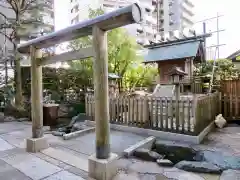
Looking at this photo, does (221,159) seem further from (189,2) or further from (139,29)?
(189,2)

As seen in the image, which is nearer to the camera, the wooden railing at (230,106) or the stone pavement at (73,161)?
the stone pavement at (73,161)

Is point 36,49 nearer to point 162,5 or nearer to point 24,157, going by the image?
point 24,157

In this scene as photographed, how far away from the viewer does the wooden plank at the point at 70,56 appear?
3037 millimetres

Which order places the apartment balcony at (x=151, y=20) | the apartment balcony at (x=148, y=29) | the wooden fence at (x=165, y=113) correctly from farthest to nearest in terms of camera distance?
1. the apartment balcony at (x=151, y=20)
2. the apartment balcony at (x=148, y=29)
3. the wooden fence at (x=165, y=113)

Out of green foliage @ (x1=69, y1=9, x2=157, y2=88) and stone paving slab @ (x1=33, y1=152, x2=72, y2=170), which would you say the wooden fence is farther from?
green foliage @ (x1=69, y1=9, x2=157, y2=88)

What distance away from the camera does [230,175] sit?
9.52 ft

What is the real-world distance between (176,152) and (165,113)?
1.26m

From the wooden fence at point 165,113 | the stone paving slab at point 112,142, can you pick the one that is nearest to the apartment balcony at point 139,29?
the wooden fence at point 165,113

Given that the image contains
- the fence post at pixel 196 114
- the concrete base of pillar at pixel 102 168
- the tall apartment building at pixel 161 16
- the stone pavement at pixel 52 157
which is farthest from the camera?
the tall apartment building at pixel 161 16

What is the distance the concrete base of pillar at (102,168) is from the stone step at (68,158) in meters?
0.35

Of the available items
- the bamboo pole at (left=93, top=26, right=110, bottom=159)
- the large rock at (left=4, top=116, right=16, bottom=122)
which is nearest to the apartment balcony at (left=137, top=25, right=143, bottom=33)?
the large rock at (left=4, top=116, right=16, bottom=122)

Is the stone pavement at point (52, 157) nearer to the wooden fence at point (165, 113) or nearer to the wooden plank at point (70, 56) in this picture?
the wooden fence at point (165, 113)

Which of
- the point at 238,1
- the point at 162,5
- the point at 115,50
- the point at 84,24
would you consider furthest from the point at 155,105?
the point at 162,5

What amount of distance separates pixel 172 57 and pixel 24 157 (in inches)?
420
